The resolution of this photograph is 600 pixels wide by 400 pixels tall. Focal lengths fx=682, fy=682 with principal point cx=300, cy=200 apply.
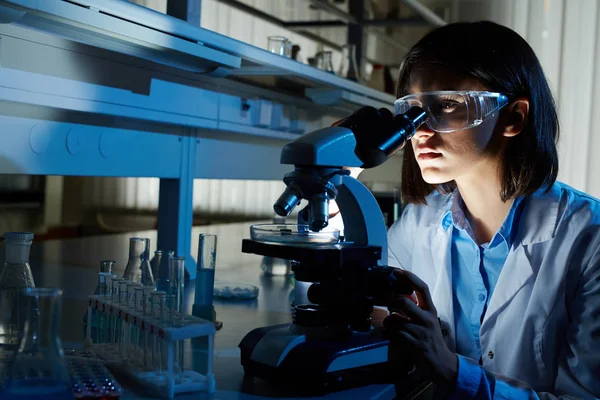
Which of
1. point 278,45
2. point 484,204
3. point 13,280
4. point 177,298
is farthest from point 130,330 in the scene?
point 278,45

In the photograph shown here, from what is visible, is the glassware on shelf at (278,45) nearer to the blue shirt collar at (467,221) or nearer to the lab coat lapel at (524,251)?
the blue shirt collar at (467,221)

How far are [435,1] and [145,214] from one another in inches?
133

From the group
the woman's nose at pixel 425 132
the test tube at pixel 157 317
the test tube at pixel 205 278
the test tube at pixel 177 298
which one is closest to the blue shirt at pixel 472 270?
the woman's nose at pixel 425 132

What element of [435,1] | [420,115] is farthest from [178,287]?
[435,1]

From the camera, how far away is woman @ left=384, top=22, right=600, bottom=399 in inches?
51.9

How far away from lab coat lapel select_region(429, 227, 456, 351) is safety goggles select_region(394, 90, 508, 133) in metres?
0.35

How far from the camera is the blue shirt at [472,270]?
1610 millimetres

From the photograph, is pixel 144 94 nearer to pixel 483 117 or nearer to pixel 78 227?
pixel 483 117

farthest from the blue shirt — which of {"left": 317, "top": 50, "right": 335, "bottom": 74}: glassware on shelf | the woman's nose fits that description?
{"left": 317, "top": 50, "right": 335, "bottom": 74}: glassware on shelf

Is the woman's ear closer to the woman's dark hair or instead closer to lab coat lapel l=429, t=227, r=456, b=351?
the woman's dark hair

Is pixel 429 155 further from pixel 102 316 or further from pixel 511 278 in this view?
pixel 102 316

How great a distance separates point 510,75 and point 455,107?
0.52 ft

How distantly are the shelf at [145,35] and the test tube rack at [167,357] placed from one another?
1.85ft

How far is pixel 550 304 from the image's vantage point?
1.43 m
